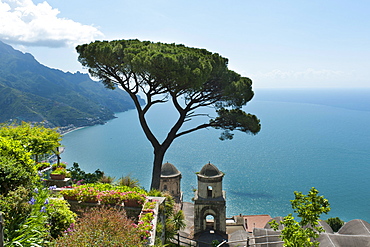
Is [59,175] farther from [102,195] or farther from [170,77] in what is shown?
[170,77]

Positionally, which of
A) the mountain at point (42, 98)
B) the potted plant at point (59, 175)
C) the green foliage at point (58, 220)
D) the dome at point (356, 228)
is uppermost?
the mountain at point (42, 98)

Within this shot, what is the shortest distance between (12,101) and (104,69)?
91442 millimetres

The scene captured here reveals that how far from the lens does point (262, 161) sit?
5631 cm

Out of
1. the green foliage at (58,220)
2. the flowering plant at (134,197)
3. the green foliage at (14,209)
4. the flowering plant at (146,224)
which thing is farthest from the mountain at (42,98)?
the green foliage at (14,209)

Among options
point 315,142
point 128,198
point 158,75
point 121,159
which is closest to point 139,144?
point 121,159

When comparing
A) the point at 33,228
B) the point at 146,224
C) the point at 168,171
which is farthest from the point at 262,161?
the point at 33,228

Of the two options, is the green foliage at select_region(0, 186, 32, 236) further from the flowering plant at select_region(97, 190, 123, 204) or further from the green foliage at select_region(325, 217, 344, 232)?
the green foliage at select_region(325, 217, 344, 232)

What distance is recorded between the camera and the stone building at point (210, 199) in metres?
15.8

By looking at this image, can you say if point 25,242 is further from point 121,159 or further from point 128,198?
point 121,159

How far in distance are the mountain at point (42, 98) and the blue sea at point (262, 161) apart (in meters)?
12.4

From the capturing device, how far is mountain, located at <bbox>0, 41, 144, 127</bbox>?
87250 millimetres

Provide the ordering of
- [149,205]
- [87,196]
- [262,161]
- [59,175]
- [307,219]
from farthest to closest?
[262,161]
[59,175]
[87,196]
[149,205]
[307,219]

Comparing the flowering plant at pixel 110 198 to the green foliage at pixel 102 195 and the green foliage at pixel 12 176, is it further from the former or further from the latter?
the green foliage at pixel 12 176

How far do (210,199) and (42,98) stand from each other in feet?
341
